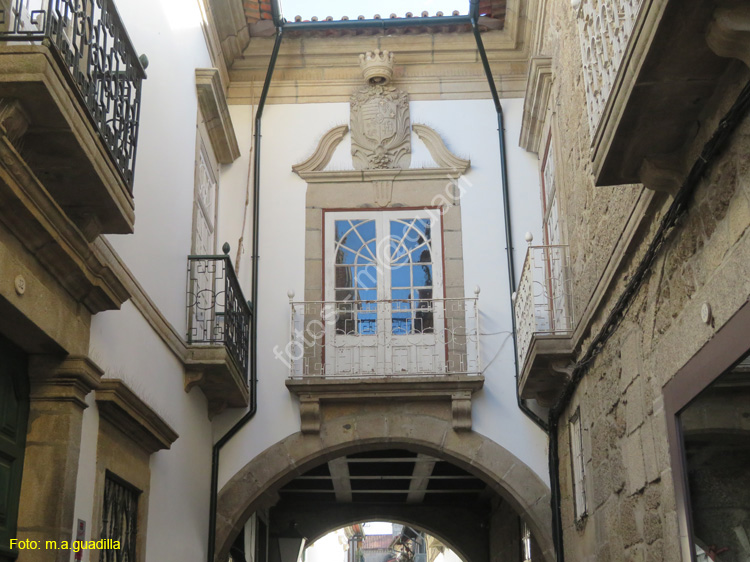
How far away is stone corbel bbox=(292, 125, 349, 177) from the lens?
9586mm

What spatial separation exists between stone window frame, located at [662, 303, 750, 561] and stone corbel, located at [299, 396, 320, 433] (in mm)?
4133

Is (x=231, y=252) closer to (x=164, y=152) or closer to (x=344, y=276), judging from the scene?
(x=344, y=276)

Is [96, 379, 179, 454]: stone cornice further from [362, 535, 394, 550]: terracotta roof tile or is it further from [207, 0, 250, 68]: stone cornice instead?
[362, 535, 394, 550]: terracotta roof tile

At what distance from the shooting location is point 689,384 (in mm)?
4453

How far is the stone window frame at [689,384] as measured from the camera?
12.5ft

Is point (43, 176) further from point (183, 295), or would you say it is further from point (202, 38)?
point (202, 38)

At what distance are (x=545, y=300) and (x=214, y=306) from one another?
2653mm

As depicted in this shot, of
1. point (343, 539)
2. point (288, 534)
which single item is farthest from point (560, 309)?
point (343, 539)

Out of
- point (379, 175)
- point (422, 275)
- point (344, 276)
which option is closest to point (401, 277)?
point (422, 275)

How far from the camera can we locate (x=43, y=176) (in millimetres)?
4559

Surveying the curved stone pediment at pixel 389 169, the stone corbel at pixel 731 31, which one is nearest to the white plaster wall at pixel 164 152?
the curved stone pediment at pixel 389 169

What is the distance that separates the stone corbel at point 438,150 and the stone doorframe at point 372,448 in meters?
2.32

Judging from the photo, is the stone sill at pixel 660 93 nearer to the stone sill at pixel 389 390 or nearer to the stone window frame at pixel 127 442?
the stone window frame at pixel 127 442

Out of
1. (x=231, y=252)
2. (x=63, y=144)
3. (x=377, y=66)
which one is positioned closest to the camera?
(x=63, y=144)
